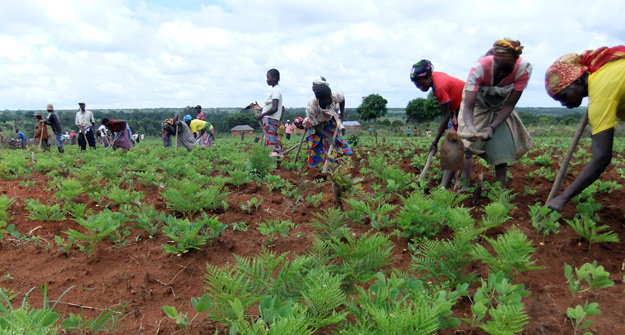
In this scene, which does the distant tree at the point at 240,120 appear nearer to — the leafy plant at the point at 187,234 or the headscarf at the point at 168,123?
the headscarf at the point at 168,123

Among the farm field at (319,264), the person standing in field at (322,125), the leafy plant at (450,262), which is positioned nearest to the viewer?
the farm field at (319,264)

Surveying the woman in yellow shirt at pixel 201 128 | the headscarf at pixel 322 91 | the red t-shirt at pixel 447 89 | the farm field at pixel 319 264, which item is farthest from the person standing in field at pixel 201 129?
the red t-shirt at pixel 447 89

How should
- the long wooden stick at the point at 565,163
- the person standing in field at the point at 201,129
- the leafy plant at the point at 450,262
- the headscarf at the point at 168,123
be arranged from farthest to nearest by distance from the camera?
the person standing in field at the point at 201,129 → the headscarf at the point at 168,123 → the long wooden stick at the point at 565,163 → the leafy plant at the point at 450,262

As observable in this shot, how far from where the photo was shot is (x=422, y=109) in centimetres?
5747

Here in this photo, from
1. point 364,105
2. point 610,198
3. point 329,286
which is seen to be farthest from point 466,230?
point 364,105

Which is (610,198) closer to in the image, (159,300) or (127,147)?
(159,300)

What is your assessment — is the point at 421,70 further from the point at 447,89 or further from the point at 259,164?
the point at 259,164

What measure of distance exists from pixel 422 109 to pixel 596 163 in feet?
188

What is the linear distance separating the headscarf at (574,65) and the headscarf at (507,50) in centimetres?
56

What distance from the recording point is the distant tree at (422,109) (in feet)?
177

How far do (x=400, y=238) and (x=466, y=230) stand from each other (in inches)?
27.8

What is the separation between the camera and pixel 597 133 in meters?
2.54

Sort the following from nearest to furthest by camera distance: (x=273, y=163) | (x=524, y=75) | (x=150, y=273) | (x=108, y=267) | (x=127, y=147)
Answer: (x=150, y=273) < (x=108, y=267) < (x=524, y=75) < (x=273, y=163) < (x=127, y=147)

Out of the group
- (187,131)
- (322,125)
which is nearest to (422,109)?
(187,131)
